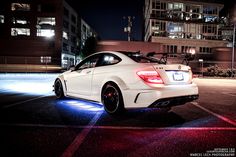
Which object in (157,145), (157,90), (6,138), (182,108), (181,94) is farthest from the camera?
(182,108)

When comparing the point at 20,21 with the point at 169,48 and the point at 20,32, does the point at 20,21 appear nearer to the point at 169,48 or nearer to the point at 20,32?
the point at 20,32

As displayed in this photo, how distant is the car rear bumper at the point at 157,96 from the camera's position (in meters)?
5.37

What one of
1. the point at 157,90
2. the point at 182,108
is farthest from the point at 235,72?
the point at 157,90

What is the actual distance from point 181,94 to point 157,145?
216cm

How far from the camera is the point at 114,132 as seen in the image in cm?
459

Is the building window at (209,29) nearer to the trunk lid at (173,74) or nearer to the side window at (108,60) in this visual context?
the side window at (108,60)

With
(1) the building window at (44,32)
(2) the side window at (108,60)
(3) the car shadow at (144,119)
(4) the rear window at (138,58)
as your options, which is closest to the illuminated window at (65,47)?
(1) the building window at (44,32)

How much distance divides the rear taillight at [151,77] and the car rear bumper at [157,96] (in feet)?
0.60

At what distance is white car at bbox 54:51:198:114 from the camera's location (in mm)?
5441

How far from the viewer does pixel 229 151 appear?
3574 millimetres

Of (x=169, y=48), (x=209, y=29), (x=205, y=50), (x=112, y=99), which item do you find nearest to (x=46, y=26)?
(x=169, y=48)

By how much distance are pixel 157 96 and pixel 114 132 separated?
1.31 m

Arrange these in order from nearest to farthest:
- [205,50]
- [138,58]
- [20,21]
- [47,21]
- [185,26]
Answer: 1. [138,58]
2. [185,26]
3. [205,50]
4. [20,21]
5. [47,21]

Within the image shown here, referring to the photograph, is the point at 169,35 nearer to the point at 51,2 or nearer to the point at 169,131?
the point at 51,2
